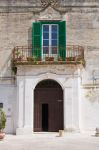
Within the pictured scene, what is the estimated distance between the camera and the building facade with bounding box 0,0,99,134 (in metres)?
24.7

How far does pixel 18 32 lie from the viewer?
26.2m

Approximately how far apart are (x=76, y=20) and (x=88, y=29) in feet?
3.35

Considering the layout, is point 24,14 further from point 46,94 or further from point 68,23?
point 46,94

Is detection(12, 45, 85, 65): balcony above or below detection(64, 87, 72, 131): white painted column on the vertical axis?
above

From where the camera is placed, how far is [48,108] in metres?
25.4

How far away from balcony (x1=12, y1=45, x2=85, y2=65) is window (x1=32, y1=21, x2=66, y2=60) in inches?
6.5

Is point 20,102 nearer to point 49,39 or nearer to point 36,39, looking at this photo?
point 36,39

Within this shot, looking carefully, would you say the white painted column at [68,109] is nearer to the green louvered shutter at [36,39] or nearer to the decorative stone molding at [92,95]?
the decorative stone molding at [92,95]

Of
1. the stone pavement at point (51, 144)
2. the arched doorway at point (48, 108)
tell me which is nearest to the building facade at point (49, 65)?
the arched doorway at point (48, 108)

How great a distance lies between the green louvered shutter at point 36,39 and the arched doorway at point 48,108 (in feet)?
7.26

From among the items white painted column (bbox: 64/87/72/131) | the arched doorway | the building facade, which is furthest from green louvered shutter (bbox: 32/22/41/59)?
white painted column (bbox: 64/87/72/131)

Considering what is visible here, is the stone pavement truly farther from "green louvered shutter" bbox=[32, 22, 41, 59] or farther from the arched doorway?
"green louvered shutter" bbox=[32, 22, 41, 59]

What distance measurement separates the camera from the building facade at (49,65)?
2466 cm

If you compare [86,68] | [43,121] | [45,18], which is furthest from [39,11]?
[43,121]
